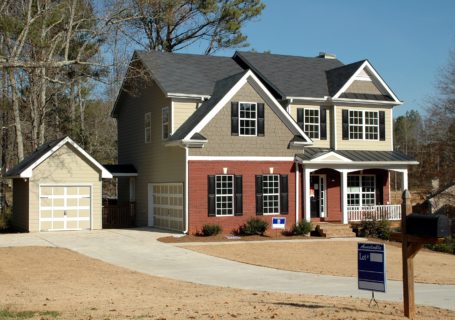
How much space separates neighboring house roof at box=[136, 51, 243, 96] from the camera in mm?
31016

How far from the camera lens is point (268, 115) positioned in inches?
1185

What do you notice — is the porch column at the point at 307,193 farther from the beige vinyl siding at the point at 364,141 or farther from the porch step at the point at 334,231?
the beige vinyl siding at the point at 364,141

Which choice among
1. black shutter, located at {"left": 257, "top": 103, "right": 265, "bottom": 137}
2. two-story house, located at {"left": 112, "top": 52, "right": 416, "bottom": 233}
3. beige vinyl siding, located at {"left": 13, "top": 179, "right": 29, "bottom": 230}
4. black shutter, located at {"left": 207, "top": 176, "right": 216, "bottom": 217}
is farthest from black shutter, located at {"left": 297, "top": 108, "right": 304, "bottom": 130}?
beige vinyl siding, located at {"left": 13, "top": 179, "right": 29, "bottom": 230}

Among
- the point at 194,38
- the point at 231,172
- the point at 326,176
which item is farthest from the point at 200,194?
the point at 194,38

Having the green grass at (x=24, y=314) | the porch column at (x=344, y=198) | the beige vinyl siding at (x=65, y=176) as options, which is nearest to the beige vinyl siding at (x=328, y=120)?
the porch column at (x=344, y=198)

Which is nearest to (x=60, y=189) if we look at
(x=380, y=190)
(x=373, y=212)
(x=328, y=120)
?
(x=328, y=120)

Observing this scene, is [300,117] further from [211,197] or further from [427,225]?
[427,225]

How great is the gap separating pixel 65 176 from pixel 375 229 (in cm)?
1523

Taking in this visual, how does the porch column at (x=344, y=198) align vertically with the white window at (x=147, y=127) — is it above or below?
below

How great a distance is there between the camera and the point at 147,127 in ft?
111

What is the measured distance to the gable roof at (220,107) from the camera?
1125 inches

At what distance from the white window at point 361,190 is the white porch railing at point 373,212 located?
5.99ft

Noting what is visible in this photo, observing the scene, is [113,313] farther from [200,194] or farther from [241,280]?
[200,194]

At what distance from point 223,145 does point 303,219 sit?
5358mm
